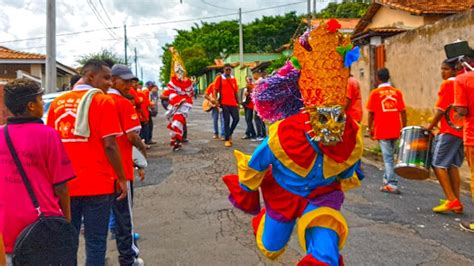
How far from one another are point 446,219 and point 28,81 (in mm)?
4754

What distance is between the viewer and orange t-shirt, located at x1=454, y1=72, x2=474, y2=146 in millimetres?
4984

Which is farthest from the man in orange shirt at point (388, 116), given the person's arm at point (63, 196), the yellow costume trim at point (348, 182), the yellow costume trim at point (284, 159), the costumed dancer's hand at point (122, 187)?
the person's arm at point (63, 196)

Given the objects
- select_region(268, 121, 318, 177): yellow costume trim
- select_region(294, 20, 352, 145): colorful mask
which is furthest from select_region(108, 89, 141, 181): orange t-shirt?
select_region(294, 20, 352, 145): colorful mask

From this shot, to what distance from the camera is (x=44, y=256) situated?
2879mm

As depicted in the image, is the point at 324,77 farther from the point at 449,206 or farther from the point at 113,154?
the point at 449,206

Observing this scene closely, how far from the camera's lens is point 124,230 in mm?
4180

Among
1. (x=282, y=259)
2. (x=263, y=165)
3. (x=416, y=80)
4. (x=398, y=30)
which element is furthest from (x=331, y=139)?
(x=398, y=30)

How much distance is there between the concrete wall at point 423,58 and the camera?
10.1 meters

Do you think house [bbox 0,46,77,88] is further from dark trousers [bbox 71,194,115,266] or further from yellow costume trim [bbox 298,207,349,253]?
yellow costume trim [bbox 298,207,349,253]

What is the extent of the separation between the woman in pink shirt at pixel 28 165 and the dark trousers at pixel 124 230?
111cm

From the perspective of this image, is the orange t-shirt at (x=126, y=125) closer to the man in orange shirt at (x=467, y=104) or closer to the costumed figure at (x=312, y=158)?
the costumed figure at (x=312, y=158)

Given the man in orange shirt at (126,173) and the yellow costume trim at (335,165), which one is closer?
the yellow costume trim at (335,165)

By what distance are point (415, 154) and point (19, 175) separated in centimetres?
417

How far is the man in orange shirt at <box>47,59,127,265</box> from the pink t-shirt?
0.54 metres
